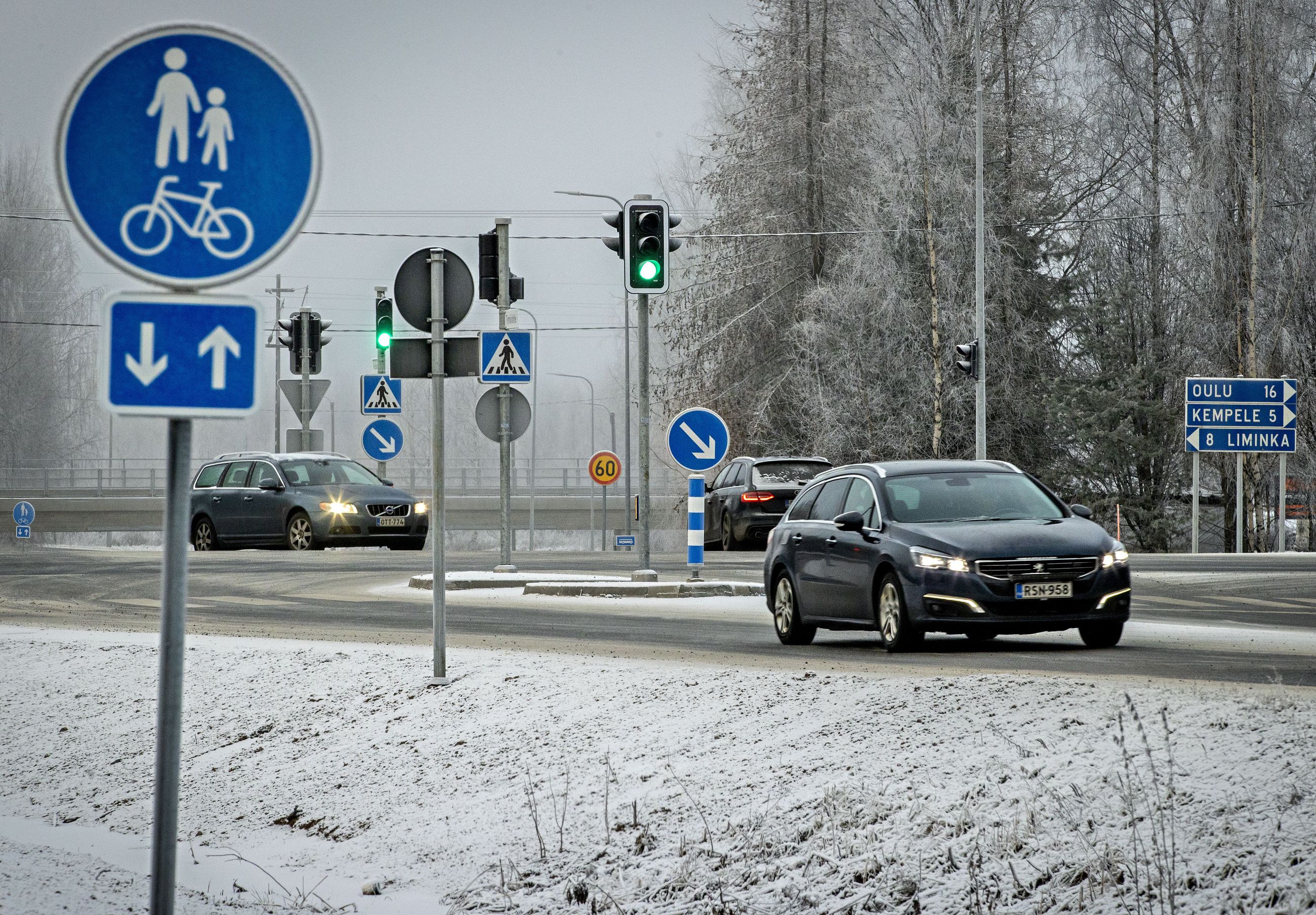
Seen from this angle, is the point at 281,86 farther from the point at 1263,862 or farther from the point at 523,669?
the point at 523,669

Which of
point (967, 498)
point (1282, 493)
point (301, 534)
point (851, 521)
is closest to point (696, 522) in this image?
point (851, 521)

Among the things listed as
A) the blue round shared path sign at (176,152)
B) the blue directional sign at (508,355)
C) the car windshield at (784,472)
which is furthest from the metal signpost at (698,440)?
the blue round shared path sign at (176,152)

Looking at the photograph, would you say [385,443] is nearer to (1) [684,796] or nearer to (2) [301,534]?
(2) [301,534]

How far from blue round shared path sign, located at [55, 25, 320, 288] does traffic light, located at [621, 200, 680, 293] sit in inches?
547

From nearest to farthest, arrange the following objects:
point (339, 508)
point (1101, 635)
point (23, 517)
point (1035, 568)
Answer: point (1035, 568) < point (1101, 635) < point (339, 508) < point (23, 517)

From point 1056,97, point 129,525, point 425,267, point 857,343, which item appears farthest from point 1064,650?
point 129,525

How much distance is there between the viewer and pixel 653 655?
42.2ft

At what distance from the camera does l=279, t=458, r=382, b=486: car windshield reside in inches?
1176

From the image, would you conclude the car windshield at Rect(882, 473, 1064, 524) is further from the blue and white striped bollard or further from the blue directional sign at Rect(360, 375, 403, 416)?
the blue directional sign at Rect(360, 375, 403, 416)

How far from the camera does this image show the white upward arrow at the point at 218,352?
4.75m

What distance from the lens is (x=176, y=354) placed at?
4.73 metres

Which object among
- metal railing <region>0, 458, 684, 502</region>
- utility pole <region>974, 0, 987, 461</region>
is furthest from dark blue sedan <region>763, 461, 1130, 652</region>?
metal railing <region>0, 458, 684, 502</region>

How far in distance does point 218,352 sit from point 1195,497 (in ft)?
114

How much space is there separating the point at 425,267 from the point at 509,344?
954 cm
